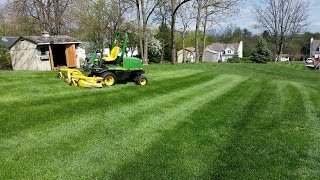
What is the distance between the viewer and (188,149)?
6.10 metres

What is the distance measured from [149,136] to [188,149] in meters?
0.99

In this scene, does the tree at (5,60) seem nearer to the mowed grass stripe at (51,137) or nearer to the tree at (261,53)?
the mowed grass stripe at (51,137)

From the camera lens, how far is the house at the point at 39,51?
86.6ft

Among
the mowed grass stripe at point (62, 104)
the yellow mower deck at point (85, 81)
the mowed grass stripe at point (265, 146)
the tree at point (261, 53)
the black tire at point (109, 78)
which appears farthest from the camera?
the tree at point (261, 53)

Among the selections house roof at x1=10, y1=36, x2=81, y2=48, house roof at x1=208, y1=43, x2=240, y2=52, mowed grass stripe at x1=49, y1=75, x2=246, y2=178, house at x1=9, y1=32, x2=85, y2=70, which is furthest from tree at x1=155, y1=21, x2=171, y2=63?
mowed grass stripe at x1=49, y1=75, x2=246, y2=178

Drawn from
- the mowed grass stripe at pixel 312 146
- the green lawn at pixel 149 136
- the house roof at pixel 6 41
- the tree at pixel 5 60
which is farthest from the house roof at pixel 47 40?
the mowed grass stripe at pixel 312 146

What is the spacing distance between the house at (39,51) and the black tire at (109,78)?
1582 cm

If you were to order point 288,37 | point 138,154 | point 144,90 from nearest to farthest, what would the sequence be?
point 138,154 < point 144,90 < point 288,37

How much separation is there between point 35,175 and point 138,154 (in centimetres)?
177

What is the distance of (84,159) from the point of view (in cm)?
539

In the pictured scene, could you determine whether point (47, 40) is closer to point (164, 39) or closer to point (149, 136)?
point (149, 136)

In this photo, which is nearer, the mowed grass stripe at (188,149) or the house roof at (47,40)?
the mowed grass stripe at (188,149)

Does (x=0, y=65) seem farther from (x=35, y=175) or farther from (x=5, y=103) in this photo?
(x=35, y=175)

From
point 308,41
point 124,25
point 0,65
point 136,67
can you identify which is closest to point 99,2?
point 124,25
